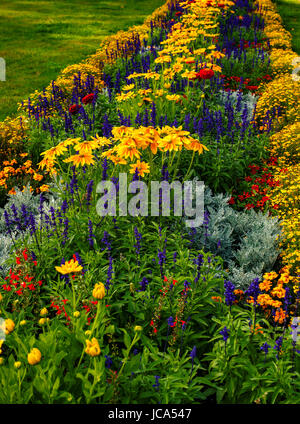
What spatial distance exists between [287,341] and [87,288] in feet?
4.51

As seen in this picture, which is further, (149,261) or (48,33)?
(48,33)

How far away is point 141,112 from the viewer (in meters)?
5.05

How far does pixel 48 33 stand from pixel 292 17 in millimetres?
10135

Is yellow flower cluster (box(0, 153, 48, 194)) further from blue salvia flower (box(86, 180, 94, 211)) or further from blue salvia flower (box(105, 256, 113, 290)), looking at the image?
blue salvia flower (box(105, 256, 113, 290))

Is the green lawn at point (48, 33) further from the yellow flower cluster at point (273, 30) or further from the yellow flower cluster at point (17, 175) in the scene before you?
the yellow flower cluster at point (273, 30)

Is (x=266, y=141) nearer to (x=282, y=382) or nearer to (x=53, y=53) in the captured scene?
(x=282, y=382)

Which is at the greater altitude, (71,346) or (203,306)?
(71,346)

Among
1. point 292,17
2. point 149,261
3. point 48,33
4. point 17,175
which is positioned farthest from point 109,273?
point 292,17

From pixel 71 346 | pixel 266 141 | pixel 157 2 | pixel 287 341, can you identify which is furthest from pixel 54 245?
pixel 157 2

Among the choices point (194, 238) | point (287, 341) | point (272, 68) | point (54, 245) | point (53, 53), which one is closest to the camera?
point (287, 341)

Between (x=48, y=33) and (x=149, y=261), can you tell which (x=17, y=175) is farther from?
(x=48, y=33)

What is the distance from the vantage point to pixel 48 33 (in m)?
14.0

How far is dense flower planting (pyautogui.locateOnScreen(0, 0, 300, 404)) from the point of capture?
205 centimetres

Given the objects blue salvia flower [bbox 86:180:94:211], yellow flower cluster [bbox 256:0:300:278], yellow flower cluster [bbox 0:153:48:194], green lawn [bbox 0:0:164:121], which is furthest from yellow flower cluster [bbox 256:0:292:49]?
blue salvia flower [bbox 86:180:94:211]
